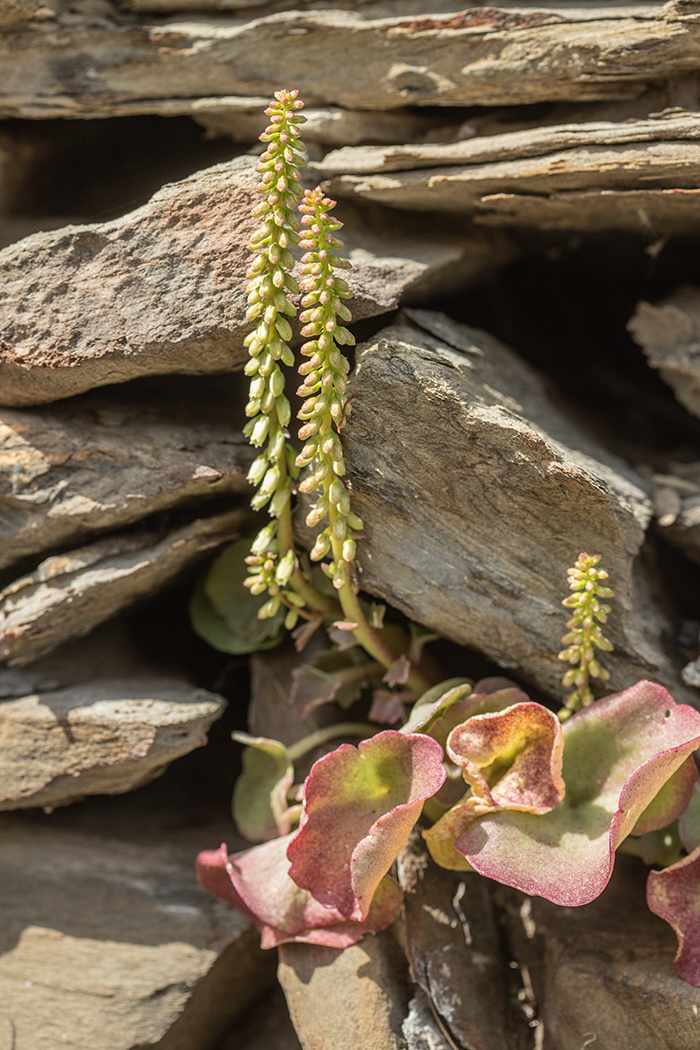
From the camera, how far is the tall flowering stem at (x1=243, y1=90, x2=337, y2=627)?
5.91 ft

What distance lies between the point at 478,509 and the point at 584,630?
451 millimetres

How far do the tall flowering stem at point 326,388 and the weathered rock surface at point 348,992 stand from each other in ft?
3.16

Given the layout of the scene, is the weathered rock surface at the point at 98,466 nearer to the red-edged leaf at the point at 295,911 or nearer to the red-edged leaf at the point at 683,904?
the red-edged leaf at the point at 295,911

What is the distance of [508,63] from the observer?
91.4 inches

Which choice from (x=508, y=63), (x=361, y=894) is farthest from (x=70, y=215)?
(x=361, y=894)

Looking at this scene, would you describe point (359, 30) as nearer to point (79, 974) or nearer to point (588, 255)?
point (588, 255)

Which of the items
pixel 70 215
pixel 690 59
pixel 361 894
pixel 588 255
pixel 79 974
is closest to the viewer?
pixel 361 894

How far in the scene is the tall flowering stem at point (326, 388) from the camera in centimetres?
181

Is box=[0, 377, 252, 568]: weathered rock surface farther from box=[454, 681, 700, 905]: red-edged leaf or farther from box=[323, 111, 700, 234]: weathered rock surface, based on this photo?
box=[454, 681, 700, 905]: red-edged leaf

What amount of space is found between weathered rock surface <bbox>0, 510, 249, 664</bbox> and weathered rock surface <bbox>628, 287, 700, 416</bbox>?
1.55m

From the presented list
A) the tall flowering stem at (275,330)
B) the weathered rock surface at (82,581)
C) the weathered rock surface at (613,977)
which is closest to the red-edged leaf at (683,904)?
the weathered rock surface at (613,977)

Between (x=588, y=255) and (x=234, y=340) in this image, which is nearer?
(x=234, y=340)

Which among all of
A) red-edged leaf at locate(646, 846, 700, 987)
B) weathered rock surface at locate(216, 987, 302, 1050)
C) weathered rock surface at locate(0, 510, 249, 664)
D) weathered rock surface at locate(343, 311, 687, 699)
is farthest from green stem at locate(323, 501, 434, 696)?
weathered rock surface at locate(216, 987, 302, 1050)

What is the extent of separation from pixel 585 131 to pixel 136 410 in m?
1.64
